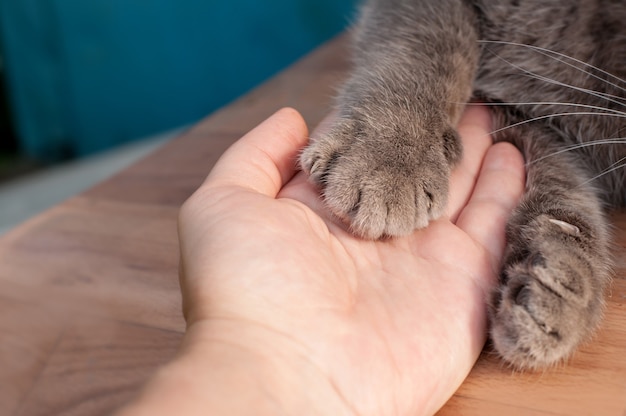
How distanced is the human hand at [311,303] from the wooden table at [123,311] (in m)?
0.09

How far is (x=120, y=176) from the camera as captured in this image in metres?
1.51

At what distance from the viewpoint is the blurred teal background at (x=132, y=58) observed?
7.34 ft

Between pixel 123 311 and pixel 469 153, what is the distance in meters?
0.63

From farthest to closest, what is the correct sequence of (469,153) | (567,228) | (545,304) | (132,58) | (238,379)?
(132,58)
(469,153)
(567,228)
(545,304)
(238,379)

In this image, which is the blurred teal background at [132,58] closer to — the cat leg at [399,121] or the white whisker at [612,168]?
the cat leg at [399,121]

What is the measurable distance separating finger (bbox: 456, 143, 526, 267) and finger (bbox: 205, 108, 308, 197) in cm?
26

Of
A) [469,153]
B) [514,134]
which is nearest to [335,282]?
[469,153]

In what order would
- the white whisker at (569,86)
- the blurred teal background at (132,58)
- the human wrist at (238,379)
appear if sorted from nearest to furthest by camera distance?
the human wrist at (238,379) < the white whisker at (569,86) < the blurred teal background at (132,58)

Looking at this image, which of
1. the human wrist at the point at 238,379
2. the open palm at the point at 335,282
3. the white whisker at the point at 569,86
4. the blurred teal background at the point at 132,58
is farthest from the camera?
the blurred teal background at the point at 132,58

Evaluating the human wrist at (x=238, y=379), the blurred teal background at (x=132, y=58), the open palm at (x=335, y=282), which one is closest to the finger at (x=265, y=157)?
the open palm at (x=335, y=282)

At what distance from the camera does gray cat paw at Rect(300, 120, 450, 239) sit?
2.75 feet

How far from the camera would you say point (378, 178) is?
855 millimetres

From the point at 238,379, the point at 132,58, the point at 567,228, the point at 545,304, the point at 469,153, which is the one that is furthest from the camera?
the point at 132,58

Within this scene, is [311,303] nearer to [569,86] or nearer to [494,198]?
[494,198]
